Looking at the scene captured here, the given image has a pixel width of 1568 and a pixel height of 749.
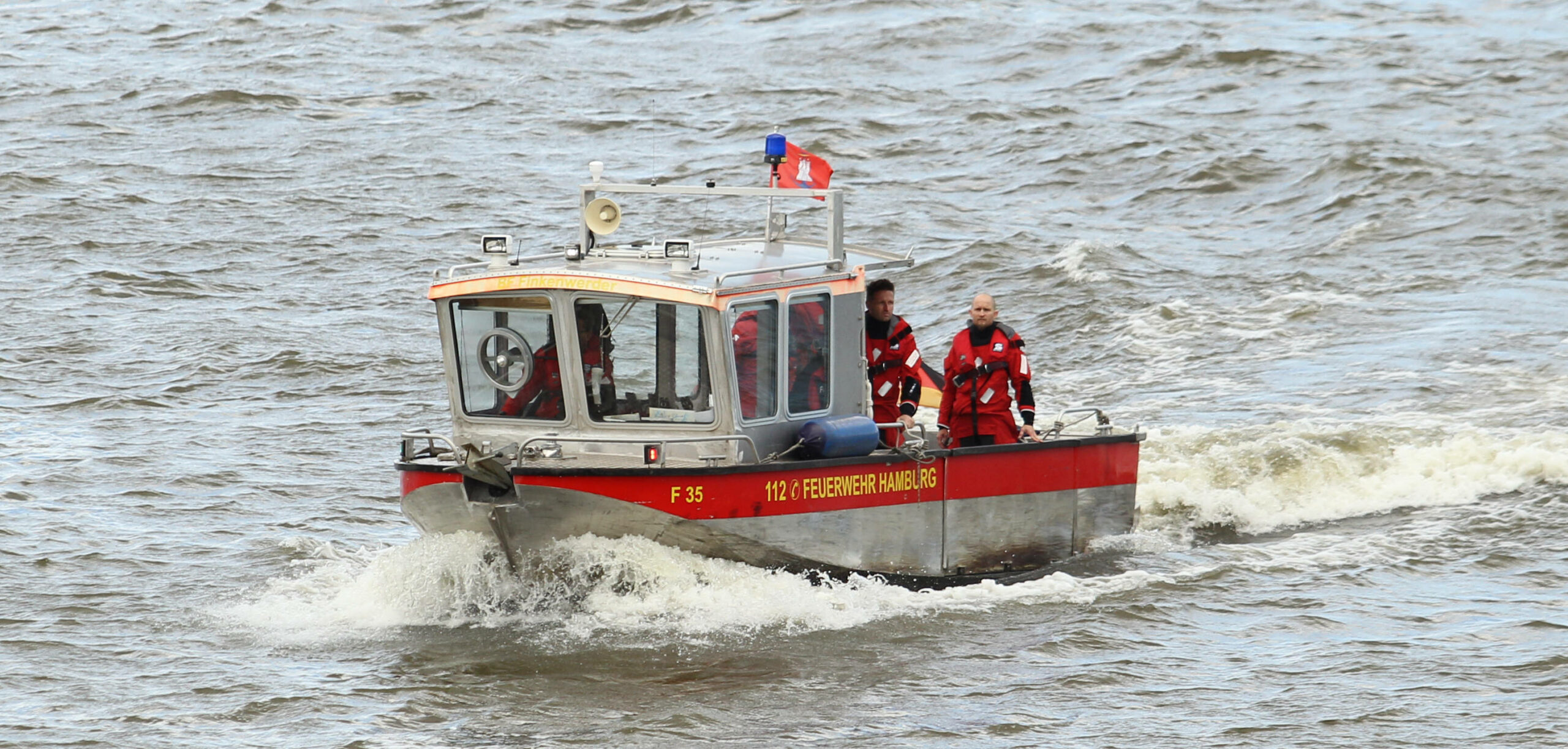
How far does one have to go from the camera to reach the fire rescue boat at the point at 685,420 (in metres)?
10.4

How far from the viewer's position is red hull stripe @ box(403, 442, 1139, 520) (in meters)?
10.2

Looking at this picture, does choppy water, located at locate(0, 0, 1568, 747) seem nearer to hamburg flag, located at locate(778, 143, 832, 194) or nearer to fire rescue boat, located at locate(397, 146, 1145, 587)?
fire rescue boat, located at locate(397, 146, 1145, 587)

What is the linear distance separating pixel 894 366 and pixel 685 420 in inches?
71.1

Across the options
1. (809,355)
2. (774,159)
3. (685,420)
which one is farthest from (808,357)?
(774,159)

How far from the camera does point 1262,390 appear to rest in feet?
57.3

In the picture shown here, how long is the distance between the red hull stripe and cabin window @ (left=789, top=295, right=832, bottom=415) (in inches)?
21.4

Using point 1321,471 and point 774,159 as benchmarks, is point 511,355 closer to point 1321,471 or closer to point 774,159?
point 774,159

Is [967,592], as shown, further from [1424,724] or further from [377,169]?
[377,169]

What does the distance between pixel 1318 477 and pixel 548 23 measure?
23338mm

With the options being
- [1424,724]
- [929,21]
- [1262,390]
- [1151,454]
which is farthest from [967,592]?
[929,21]

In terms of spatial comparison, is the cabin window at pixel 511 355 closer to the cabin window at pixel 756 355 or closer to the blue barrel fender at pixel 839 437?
the cabin window at pixel 756 355

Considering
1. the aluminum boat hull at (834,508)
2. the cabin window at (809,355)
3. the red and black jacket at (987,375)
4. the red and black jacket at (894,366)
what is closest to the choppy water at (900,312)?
the aluminum boat hull at (834,508)

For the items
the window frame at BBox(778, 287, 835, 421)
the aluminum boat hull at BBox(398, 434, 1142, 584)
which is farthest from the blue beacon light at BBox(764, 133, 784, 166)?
the aluminum boat hull at BBox(398, 434, 1142, 584)

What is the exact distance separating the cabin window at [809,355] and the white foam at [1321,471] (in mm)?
3902
